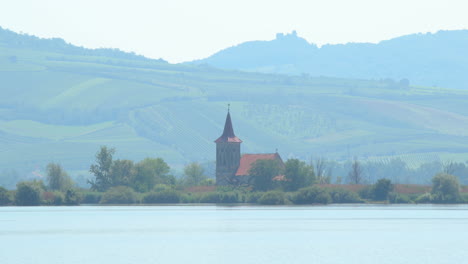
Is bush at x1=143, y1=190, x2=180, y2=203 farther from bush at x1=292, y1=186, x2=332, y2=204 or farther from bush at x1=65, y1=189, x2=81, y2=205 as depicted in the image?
bush at x1=292, y1=186, x2=332, y2=204

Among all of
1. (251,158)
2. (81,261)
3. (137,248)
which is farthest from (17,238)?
(251,158)

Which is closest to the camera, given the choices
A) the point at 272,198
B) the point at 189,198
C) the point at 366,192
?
the point at 272,198

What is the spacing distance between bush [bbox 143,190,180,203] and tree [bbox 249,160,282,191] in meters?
12.5

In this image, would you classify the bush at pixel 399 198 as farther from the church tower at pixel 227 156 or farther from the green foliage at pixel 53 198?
the green foliage at pixel 53 198

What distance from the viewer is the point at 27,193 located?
129 m

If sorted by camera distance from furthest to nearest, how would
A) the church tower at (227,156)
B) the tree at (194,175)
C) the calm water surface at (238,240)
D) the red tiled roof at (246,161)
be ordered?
1. the tree at (194,175)
2. the church tower at (227,156)
3. the red tiled roof at (246,161)
4. the calm water surface at (238,240)

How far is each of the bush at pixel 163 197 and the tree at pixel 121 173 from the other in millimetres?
7951

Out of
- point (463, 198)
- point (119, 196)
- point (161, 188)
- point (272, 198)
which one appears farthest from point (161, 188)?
point (463, 198)

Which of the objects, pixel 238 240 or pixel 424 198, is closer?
pixel 238 240

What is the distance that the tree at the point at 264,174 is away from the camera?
13988 cm

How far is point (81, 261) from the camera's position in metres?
51.5

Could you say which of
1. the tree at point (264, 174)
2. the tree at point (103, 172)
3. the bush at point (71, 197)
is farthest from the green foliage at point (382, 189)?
the bush at point (71, 197)

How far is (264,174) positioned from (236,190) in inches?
242

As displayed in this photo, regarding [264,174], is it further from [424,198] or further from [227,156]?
[227,156]
